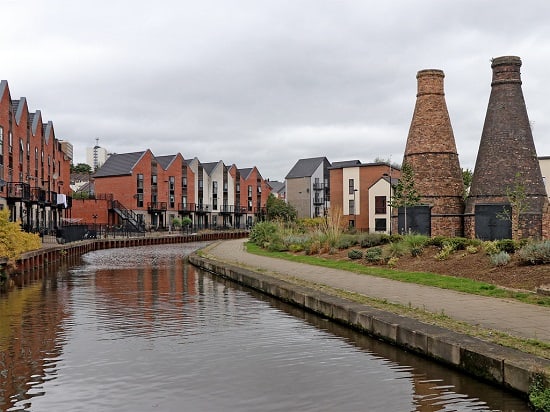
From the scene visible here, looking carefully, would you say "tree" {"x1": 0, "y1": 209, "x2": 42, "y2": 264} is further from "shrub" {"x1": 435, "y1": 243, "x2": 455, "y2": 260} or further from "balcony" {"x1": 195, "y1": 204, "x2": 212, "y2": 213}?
"balcony" {"x1": 195, "y1": 204, "x2": 212, "y2": 213}

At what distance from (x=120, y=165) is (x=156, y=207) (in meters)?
7.25

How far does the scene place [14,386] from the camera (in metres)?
7.89

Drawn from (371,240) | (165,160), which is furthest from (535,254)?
(165,160)

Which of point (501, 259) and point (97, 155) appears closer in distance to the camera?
point (501, 259)

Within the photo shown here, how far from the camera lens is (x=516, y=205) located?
2614 cm

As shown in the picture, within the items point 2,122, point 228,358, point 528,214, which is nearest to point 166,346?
point 228,358

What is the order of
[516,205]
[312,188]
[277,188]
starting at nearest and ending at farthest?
[516,205] → [312,188] → [277,188]

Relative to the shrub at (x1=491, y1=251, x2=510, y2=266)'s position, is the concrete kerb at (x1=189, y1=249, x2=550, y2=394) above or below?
below

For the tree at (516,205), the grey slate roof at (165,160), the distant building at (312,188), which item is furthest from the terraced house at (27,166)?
the distant building at (312,188)

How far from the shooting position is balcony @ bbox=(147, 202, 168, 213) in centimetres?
7756

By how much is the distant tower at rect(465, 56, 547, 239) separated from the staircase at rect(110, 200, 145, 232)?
149 ft

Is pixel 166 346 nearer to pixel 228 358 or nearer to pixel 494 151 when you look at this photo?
pixel 228 358

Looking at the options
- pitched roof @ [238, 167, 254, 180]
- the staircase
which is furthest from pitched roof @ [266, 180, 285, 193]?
the staircase

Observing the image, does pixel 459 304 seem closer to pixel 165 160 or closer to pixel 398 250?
pixel 398 250
